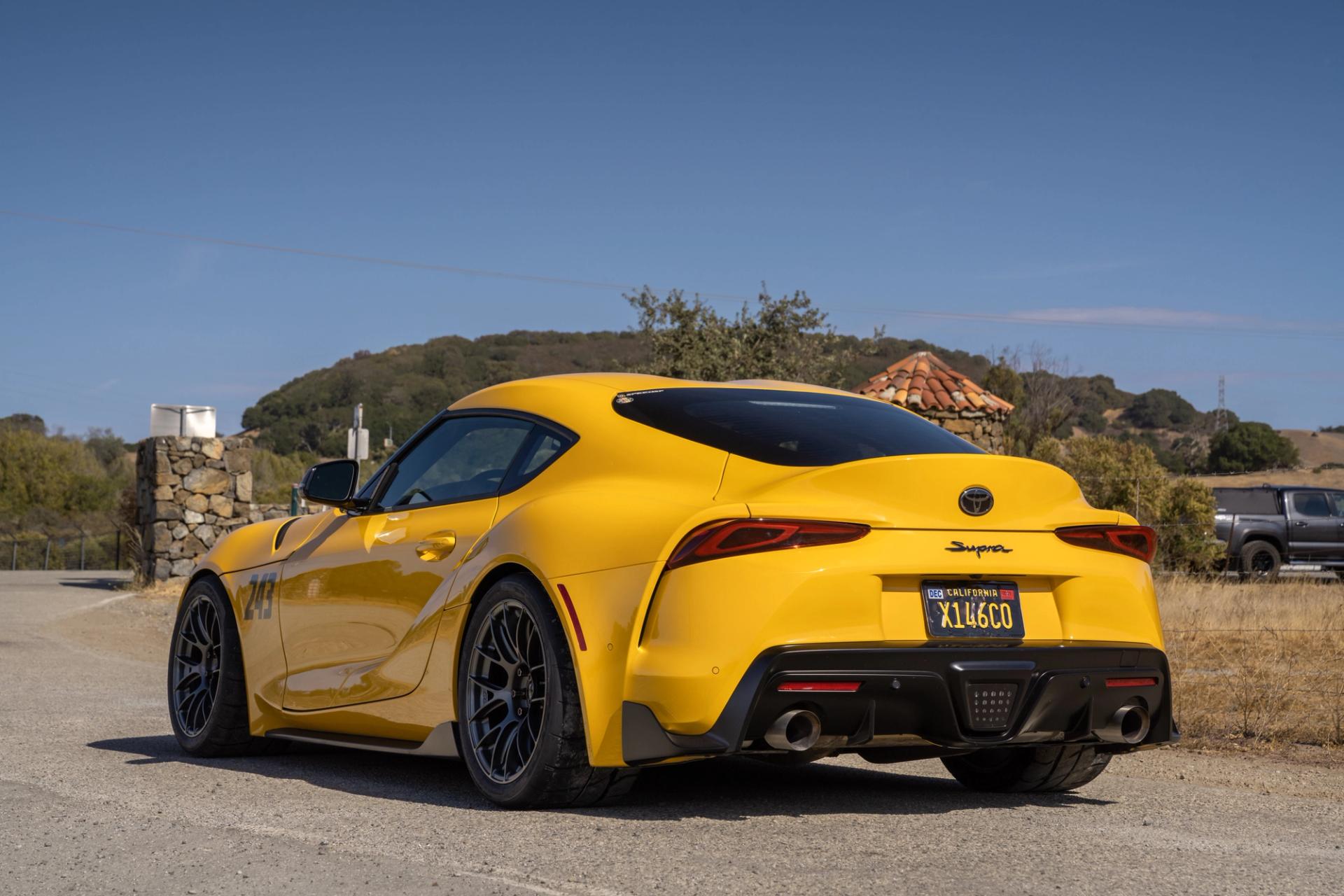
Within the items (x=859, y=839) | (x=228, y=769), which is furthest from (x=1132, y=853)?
(x=228, y=769)

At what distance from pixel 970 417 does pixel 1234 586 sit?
164 inches

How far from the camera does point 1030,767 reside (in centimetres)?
570

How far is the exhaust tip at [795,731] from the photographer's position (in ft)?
14.9

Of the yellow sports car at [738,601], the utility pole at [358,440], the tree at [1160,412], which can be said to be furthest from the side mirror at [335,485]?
the tree at [1160,412]

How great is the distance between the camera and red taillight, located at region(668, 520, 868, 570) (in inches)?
179

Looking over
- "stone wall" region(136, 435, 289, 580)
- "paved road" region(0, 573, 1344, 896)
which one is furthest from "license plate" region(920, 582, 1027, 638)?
"stone wall" region(136, 435, 289, 580)

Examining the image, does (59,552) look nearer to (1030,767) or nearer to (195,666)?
(195,666)

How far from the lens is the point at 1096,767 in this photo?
18.6 feet

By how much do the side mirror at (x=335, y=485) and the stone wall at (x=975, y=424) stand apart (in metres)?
14.9

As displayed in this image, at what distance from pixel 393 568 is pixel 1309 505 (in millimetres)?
25577

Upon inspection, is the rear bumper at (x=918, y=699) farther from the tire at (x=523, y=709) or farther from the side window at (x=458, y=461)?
the side window at (x=458, y=461)

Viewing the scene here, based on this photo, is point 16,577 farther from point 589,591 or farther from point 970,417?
point 589,591

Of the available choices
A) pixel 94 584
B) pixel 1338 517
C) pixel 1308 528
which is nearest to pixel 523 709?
pixel 94 584

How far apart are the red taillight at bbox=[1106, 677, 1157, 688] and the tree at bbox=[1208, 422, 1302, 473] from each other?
63596mm
